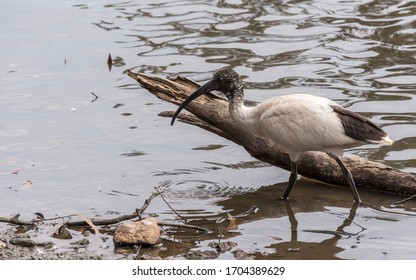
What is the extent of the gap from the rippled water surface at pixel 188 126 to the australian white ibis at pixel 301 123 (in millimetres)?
547

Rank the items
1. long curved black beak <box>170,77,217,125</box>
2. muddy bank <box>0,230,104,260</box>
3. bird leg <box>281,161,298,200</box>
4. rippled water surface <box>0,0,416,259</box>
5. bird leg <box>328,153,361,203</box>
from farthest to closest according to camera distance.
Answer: bird leg <box>281,161,298,200</box> → long curved black beak <box>170,77,217,125</box> → bird leg <box>328,153,361,203</box> → rippled water surface <box>0,0,416,259</box> → muddy bank <box>0,230,104,260</box>

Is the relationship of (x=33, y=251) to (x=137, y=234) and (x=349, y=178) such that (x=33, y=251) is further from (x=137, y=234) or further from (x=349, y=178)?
(x=349, y=178)

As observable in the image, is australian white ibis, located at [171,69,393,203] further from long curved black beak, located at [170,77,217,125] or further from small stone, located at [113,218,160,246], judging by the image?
small stone, located at [113,218,160,246]

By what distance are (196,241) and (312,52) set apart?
648 centimetres

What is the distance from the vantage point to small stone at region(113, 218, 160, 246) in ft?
26.0

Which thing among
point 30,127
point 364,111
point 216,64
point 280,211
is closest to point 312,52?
point 216,64

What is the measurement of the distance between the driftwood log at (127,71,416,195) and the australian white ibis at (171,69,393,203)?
0.19 m

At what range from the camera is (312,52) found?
46.6 ft

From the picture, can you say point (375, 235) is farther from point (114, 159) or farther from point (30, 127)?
point (30, 127)

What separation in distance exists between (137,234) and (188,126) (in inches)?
160

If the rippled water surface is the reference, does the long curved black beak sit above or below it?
above

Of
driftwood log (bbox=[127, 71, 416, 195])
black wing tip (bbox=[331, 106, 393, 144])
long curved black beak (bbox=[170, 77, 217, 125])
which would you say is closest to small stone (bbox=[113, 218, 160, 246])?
long curved black beak (bbox=[170, 77, 217, 125])

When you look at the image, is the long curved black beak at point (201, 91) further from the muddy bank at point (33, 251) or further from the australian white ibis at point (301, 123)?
the muddy bank at point (33, 251)

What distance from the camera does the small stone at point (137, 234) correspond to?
26.0 ft
